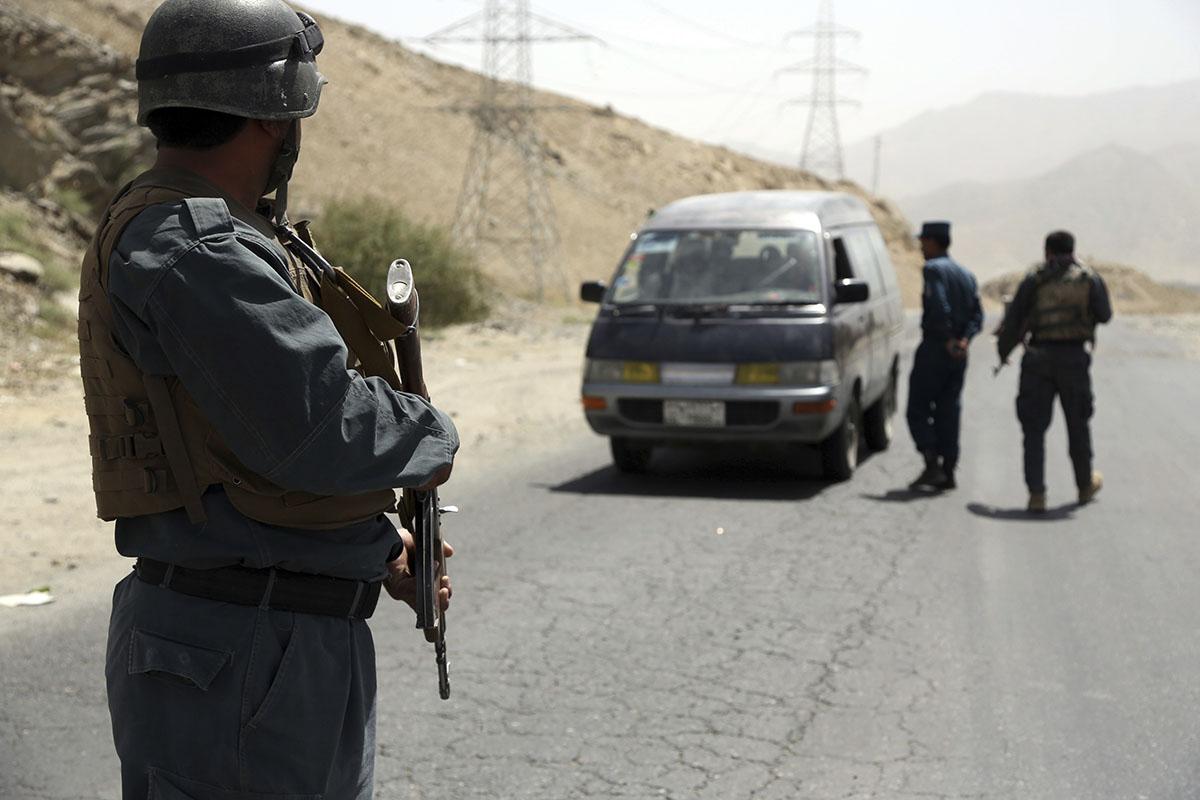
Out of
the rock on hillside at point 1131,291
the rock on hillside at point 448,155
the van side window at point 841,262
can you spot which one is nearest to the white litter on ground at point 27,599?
→ the van side window at point 841,262

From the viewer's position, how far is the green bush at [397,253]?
23109 millimetres

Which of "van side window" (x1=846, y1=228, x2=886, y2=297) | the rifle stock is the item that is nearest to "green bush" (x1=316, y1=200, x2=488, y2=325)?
"van side window" (x1=846, y1=228, x2=886, y2=297)

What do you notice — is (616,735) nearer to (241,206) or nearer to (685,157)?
(241,206)

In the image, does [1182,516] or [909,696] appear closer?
[909,696]

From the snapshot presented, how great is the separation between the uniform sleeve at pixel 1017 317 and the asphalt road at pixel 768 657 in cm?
112

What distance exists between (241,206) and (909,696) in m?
3.87

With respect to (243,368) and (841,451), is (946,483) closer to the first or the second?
(841,451)

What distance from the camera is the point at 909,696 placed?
5.36 metres

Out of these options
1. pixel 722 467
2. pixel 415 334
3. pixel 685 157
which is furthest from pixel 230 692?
pixel 685 157

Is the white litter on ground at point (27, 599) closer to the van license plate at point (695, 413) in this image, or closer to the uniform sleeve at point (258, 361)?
the van license plate at point (695, 413)

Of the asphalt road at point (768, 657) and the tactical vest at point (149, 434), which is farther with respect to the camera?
the asphalt road at point (768, 657)

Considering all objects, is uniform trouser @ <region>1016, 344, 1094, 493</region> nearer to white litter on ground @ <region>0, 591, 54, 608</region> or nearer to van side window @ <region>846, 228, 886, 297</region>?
van side window @ <region>846, 228, 886, 297</region>

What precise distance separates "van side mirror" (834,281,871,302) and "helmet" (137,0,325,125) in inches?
321

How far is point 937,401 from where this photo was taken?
33.5 ft
